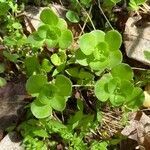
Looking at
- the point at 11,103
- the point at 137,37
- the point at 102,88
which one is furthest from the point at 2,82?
the point at 137,37

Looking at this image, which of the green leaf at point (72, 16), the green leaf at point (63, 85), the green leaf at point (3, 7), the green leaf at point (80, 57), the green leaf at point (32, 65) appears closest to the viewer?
the green leaf at point (63, 85)

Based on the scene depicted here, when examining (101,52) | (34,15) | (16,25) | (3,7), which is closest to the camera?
(101,52)

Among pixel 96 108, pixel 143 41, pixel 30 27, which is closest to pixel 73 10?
pixel 30 27

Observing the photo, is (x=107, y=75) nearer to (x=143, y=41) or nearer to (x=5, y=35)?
(x=143, y=41)

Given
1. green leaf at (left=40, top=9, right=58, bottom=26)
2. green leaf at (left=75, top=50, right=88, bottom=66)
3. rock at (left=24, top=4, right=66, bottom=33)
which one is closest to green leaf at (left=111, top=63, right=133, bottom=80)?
green leaf at (left=75, top=50, right=88, bottom=66)

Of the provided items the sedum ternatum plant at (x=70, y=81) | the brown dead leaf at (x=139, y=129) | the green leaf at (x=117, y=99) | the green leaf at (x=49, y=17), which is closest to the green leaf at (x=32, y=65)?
the sedum ternatum plant at (x=70, y=81)

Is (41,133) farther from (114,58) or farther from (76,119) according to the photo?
(114,58)

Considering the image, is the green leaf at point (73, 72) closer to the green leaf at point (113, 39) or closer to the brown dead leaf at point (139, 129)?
the green leaf at point (113, 39)

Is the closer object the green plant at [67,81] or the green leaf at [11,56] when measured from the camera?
the green plant at [67,81]
